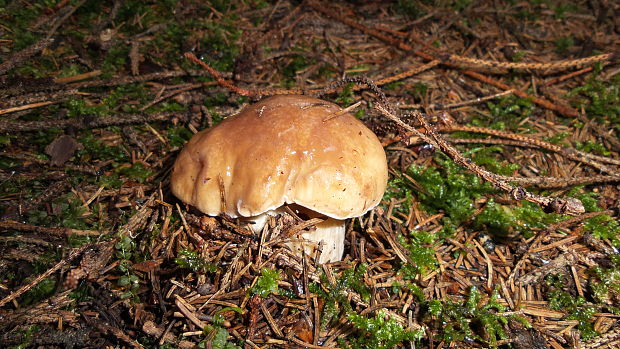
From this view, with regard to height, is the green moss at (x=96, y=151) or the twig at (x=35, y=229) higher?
the green moss at (x=96, y=151)

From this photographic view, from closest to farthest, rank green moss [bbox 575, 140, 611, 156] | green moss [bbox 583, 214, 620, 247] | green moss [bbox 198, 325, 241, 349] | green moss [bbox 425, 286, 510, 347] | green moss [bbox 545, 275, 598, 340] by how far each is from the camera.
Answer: green moss [bbox 198, 325, 241, 349]
green moss [bbox 425, 286, 510, 347]
green moss [bbox 545, 275, 598, 340]
green moss [bbox 583, 214, 620, 247]
green moss [bbox 575, 140, 611, 156]

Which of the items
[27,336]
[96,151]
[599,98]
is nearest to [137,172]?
[96,151]

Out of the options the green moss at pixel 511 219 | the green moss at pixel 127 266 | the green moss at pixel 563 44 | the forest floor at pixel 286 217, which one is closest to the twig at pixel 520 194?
the forest floor at pixel 286 217

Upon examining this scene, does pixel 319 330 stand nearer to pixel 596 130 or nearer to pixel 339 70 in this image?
pixel 339 70

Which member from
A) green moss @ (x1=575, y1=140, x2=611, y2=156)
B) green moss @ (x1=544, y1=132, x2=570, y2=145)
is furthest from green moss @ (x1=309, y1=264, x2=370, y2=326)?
green moss @ (x1=575, y1=140, x2=611, y2=156)

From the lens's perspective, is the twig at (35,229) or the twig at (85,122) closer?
the twig at (35,229)

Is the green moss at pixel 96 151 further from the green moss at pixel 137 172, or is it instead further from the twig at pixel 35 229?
the twig at pixel 35 229

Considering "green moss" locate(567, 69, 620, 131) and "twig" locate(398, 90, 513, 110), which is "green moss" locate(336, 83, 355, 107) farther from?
A: "green moss" locate(567, 69, 620, 131)
